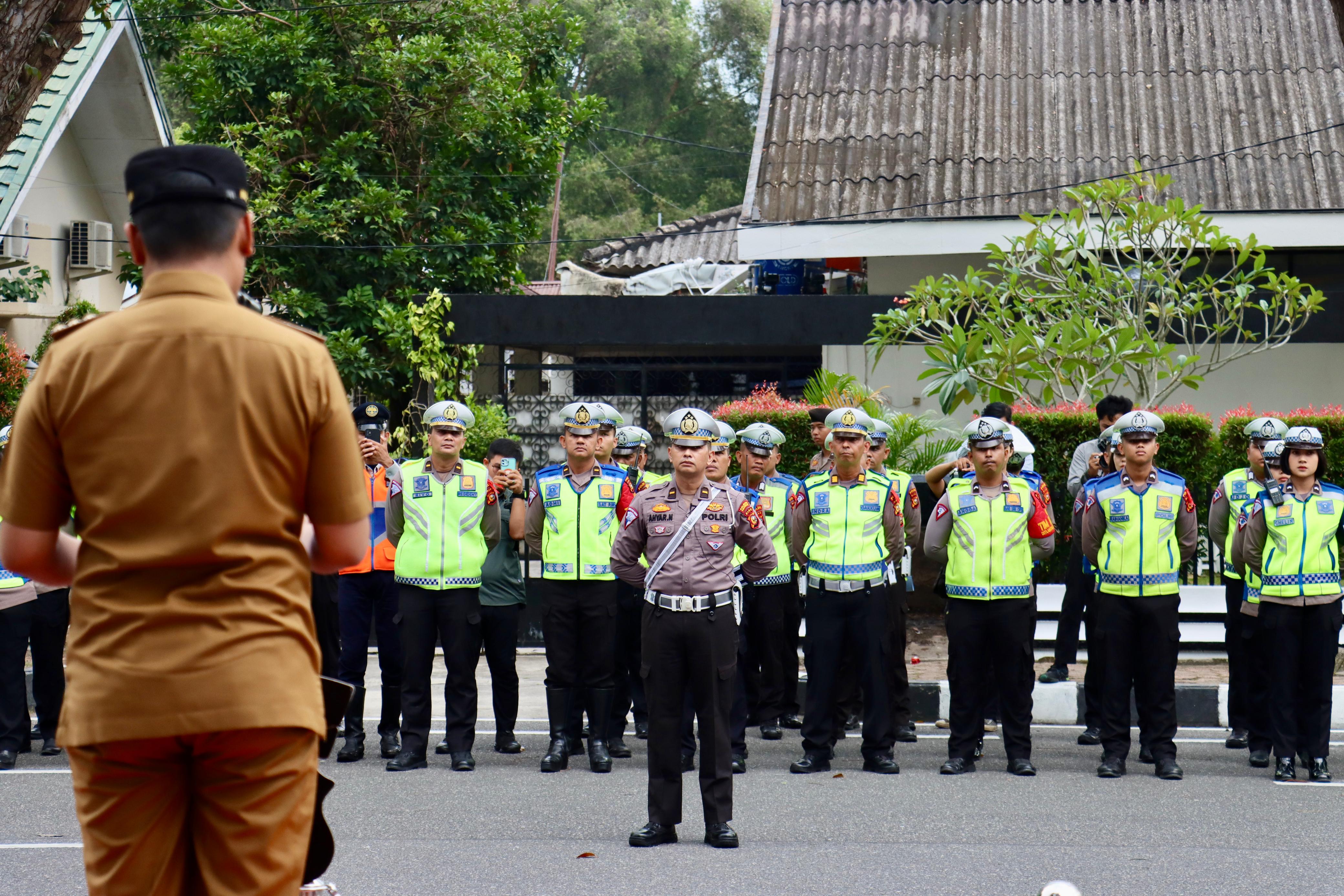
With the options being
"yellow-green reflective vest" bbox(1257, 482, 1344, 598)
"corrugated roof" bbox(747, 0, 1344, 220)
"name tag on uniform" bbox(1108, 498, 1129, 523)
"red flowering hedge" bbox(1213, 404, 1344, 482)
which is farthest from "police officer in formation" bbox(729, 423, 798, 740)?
"corrugated roof" bbox(747, 0, 1344, 220)

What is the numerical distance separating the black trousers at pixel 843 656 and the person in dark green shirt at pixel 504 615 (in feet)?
6.25

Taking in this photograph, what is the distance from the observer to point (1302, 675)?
8.45 meters

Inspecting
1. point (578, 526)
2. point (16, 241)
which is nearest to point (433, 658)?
point (578, 526)

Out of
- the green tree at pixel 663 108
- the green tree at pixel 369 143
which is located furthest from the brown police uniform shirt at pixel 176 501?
the green tree at pixel 663 108

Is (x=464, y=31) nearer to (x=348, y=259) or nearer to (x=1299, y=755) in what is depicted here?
(x=348, y=259)

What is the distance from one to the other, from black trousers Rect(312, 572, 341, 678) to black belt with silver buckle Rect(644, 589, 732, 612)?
2.88 m

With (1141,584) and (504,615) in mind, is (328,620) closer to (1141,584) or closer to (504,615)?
(504,615)

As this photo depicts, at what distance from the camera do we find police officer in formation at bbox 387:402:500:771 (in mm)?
8648

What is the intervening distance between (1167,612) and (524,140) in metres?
12.8

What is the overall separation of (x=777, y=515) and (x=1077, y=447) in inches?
146

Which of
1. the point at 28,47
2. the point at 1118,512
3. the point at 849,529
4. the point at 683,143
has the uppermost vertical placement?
the point at 683,143

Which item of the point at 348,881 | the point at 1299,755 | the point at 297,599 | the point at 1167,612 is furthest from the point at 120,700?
the point at 1299,755

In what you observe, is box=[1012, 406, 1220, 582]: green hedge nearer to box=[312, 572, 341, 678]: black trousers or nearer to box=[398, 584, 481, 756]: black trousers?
box=[398, 584, 481, 756]: black trousers

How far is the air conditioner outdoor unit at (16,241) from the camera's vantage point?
1570 cm
